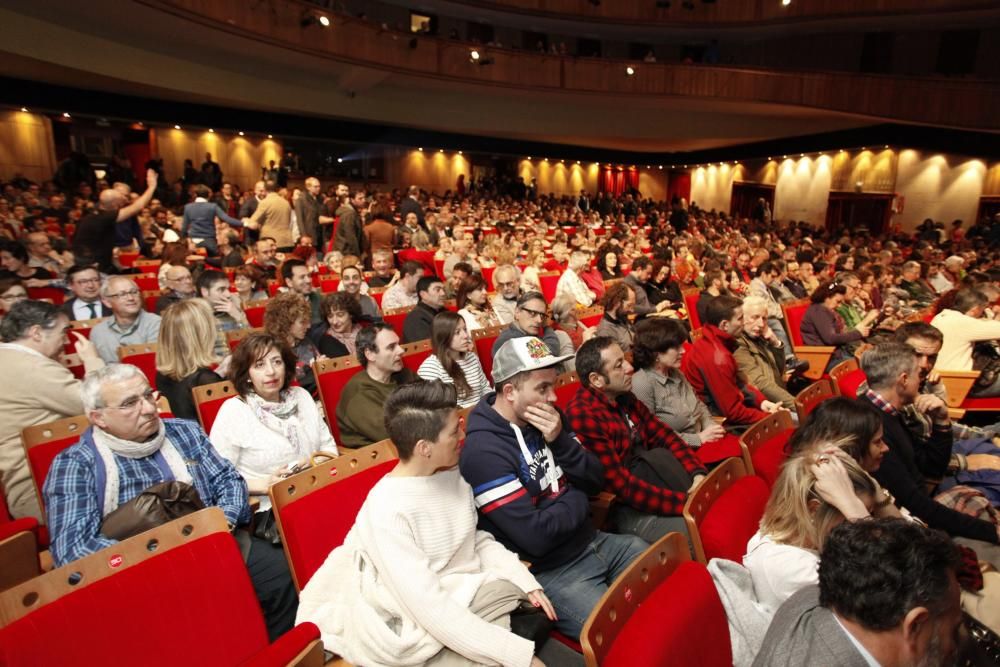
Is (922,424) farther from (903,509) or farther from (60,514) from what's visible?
(60,514)

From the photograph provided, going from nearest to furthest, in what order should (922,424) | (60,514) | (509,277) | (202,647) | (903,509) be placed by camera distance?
(202,647) → (60,514) → (903,509) → (922,424) → (509,277)

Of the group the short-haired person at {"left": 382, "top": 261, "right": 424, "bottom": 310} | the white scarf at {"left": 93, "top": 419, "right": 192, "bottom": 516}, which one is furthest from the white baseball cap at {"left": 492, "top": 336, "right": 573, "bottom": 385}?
the short-haired person at {"left": 382, "top": 261, "right": 424, "bottom": 310}

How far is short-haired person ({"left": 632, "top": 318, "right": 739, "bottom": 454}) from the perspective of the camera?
302cm

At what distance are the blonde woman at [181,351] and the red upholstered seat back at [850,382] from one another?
3.54m

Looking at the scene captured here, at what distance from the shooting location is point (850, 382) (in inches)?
137

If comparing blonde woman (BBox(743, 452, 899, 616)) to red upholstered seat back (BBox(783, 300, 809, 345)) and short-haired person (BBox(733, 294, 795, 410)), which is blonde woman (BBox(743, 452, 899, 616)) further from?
red upholstered seat back (BBox(783, 300, 809, 345))

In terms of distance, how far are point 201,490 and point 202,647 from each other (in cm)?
76

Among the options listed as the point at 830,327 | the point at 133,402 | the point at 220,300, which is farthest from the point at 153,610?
the point at 830,327

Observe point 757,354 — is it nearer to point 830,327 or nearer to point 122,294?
point 830,327

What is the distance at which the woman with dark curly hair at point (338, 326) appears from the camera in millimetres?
4000

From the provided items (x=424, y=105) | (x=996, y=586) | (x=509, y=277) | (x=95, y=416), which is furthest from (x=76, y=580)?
(x=424, y=105)

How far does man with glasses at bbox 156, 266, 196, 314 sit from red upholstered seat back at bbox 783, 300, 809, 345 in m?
5.14

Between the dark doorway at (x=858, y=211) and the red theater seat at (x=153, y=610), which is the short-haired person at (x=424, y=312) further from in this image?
the dark doorway at (x=858, y=211)

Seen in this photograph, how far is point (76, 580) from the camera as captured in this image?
1363 millimetres
